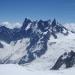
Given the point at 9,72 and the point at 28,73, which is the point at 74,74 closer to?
the point at 28,73

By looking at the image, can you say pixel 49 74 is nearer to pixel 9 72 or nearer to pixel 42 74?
pixel 42 74

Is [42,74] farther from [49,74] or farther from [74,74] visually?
[74,74]

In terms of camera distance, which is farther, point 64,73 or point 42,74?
point 64,73

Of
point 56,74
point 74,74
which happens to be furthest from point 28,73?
point 74,74

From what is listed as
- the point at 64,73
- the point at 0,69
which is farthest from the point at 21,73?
the point at 64,73

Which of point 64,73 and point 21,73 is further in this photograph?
point 64,73

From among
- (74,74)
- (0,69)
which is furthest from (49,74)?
(0,69)

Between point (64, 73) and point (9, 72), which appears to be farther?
point (64, 73)
